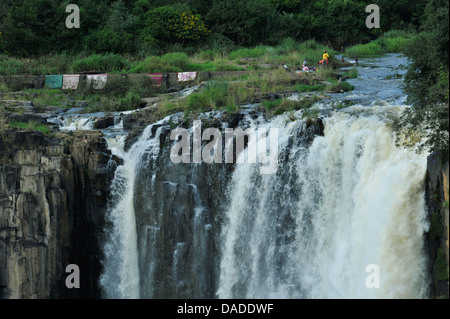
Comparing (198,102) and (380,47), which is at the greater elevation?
(380,47)

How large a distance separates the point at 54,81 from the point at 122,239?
41.0 ft

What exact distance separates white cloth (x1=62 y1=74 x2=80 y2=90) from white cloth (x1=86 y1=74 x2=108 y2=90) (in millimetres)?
584

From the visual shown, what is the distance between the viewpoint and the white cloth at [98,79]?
3734 centimetres

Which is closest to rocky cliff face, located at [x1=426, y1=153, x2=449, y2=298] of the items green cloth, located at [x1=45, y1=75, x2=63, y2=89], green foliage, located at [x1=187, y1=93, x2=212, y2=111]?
green foliage, located at [x1=187, y1=93, x2=212, y2=111]

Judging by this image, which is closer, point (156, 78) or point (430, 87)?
point (430, 87)

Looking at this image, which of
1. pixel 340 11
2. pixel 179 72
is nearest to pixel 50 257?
pixel 179 72

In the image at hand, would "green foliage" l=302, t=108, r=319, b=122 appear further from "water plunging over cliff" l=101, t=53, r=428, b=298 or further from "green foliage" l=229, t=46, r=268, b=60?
"green foliage" l=229, t=46, r=268, b=60

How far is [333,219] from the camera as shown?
25297 mm

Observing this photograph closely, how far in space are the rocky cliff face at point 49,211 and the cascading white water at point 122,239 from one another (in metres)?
0.38

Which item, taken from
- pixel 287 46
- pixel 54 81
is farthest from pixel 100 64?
pixel 287 46

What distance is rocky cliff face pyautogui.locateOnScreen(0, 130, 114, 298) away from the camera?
28188 millimetres

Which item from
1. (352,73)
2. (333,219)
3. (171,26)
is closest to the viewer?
(333,219)

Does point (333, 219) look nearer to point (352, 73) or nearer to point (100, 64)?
point (352, 73)

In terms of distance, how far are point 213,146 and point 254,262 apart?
4.22 meters
